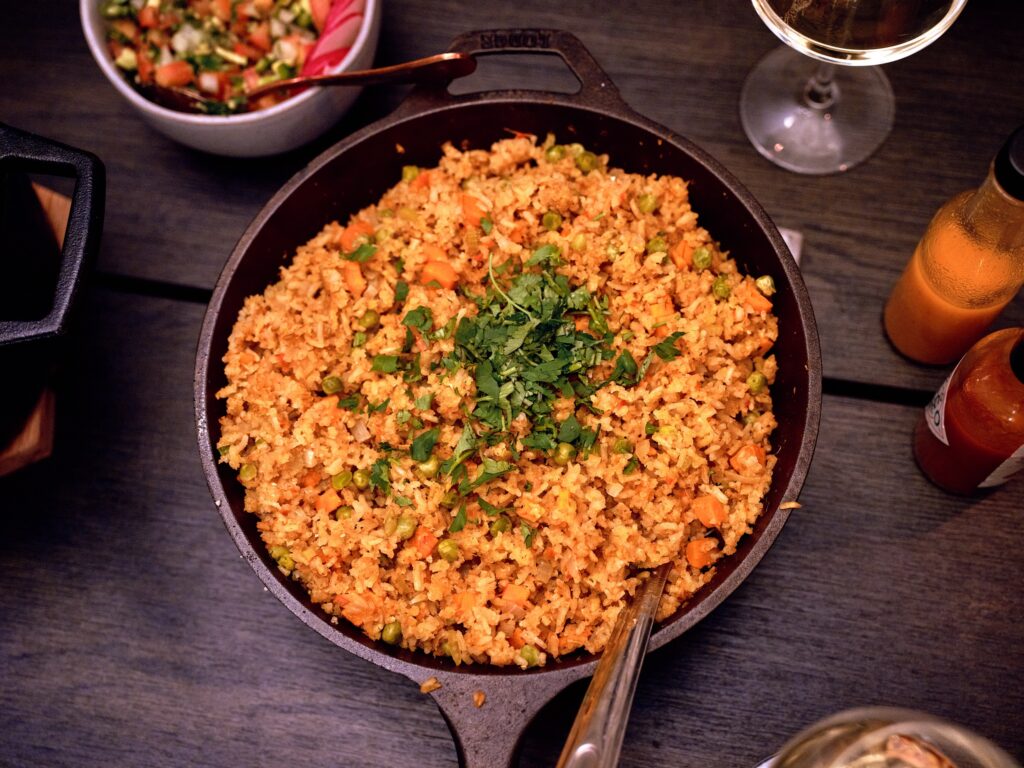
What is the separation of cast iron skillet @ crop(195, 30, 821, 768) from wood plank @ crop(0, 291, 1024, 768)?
32cm

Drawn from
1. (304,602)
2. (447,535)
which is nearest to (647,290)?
(447,535)

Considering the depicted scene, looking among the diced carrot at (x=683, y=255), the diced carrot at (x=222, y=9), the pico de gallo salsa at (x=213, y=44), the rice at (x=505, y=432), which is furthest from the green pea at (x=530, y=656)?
the diced carrot at (x=222, y=9)

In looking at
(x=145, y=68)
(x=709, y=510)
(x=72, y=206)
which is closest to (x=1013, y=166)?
(x=709, y=510)

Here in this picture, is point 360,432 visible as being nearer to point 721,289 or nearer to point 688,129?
point 721,289

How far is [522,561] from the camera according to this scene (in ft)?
5.71

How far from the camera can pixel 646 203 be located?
6.32ft

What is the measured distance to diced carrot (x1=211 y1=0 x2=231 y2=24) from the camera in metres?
2.18

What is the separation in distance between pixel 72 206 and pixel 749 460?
138 centimetres

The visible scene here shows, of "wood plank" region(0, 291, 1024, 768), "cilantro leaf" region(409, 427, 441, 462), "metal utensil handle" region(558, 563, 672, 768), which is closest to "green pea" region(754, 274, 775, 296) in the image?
"wood plank" region(0, 291, 1024, 768)

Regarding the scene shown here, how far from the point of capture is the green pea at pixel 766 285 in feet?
6.07

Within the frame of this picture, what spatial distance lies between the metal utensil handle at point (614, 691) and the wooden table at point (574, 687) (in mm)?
365

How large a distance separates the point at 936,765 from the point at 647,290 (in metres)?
0.99

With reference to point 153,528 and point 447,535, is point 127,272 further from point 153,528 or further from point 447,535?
point 447,535

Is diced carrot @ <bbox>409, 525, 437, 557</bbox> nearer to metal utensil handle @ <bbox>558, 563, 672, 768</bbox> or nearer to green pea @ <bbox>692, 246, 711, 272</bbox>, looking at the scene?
metal utensil handle @ <bbox>558, 563, 672, 768</bbox>
